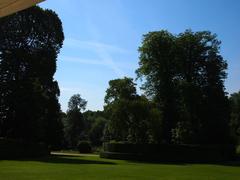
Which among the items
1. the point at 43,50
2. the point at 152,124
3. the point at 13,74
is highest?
the point at 43,50

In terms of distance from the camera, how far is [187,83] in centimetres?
6084

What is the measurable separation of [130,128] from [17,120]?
45.6ft

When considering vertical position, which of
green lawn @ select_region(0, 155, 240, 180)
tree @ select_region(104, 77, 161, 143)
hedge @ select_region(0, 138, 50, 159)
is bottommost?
green lawn @ select_region(0, 155, 240, 180)

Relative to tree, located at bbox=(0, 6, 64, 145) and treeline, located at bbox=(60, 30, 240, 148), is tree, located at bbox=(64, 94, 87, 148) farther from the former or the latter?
tree, located at bbox=(0, 6, 64, 145)

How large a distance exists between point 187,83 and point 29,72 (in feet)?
69.0

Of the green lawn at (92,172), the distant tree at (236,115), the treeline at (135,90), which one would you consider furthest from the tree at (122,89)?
the distant tree at (236,115)

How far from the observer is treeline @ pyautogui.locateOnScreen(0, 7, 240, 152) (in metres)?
49.7

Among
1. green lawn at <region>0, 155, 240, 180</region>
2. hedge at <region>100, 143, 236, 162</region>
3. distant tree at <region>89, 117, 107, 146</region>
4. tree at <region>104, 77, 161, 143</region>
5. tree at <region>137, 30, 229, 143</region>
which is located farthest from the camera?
distant tree at <region>89, 117, 107, 146</region>

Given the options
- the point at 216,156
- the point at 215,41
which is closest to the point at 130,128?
the point at 216,156

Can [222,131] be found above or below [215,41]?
below

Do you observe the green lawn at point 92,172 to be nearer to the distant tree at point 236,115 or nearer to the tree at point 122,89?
the tree at point 122,89

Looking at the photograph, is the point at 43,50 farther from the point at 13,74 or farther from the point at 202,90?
the point at 202,90

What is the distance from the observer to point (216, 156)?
55.4 m

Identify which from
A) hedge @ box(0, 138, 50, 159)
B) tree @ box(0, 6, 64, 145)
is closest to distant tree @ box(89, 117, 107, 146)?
tree @ box(0, 6, 64, 145)
